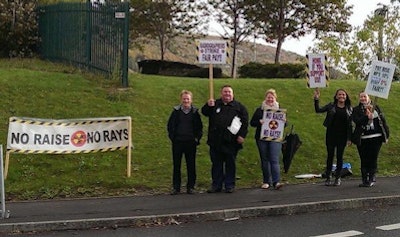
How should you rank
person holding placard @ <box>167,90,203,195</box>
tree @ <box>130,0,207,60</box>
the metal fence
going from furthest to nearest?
tree @ <box>130,0,207,60</box> → the metal fence → person holding placard @ <box>167,90,203,195</box>

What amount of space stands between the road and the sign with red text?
3587 millimetres

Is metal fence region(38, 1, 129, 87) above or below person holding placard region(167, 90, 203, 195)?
above

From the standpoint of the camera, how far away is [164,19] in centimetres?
3516

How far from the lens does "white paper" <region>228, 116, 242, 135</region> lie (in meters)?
9.78

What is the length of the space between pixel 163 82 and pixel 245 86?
2359 millimetres

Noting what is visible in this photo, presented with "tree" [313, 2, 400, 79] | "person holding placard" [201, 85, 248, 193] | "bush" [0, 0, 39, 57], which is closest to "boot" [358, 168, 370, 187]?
"person holding placard" [201, 85, 248, 193]

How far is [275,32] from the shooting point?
35188 millimetres

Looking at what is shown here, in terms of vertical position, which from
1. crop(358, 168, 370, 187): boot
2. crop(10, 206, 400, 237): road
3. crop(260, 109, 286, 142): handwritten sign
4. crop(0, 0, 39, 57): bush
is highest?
crop(0, 0, 39, 57): bush

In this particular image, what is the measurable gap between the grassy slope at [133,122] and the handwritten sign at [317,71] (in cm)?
Result: 190

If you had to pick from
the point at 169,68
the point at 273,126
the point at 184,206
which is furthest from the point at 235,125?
the point at 169,68

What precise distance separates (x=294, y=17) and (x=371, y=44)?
42.6 feet

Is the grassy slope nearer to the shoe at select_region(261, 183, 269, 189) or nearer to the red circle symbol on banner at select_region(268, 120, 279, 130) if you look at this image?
the shoe at select_region(261, 183, 269, 189)

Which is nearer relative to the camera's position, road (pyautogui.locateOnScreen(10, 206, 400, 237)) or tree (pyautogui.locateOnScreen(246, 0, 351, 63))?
road (pyautogui.locateOnScreen(10, 206, 400, 237))

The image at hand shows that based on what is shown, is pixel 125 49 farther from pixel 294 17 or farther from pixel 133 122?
pixel 294 17
